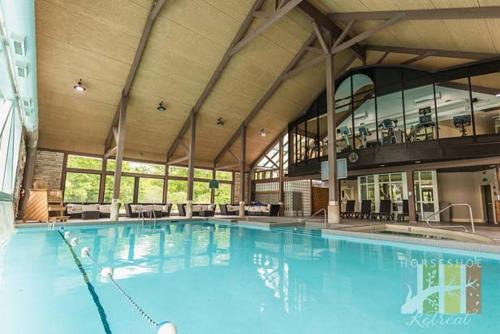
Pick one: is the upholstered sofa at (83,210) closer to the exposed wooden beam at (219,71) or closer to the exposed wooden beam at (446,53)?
the exposed wooden beam at (219,71)

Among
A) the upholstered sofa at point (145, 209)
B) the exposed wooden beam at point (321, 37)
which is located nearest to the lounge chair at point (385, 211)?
the exposed wooden beam at point (321, 37)

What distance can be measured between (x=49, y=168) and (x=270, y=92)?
33.5 feet

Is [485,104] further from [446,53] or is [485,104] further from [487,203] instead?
[487,203]

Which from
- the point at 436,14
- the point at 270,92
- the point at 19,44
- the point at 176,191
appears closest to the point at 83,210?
the point at 176,191

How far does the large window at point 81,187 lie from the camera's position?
37.7 feet

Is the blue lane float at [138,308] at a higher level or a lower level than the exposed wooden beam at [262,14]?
lower

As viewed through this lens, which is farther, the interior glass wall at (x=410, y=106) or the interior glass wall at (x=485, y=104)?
the interior glass wall at (x=410, y=106)

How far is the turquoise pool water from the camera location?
193 cm

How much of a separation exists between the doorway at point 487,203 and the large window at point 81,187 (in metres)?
16.7

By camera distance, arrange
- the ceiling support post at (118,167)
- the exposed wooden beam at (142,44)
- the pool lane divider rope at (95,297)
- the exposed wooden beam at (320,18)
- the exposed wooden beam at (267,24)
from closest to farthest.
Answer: the pool lane divider rope at (95,297) → the exposed wooden beam at (267,24) → the exposed wooden beam at (142,44) → the exposed wooden beam at (320,18) → the ceiling support post at (118,167)

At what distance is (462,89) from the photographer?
8.46m

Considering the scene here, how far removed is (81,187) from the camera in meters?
11.8
